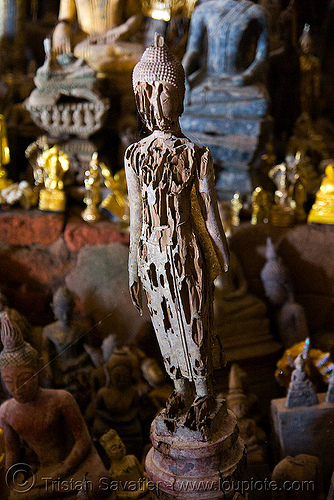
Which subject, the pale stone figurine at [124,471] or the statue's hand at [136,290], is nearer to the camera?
the statue's hand at [136,290]

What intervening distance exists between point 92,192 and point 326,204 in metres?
2.00

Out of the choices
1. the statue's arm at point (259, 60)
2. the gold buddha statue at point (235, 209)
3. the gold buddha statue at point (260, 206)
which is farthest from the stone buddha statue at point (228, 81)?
the gold buddha statue at point (235, 209)

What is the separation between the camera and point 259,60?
550 cm

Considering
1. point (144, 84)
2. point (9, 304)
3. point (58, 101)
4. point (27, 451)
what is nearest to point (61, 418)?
point (27, 451)

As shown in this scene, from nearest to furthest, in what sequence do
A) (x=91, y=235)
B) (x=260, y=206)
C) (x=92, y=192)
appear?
(x=91, y=235) < (x=92, y=192) < (x=260, y=206)

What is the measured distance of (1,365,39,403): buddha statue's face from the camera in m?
2.76

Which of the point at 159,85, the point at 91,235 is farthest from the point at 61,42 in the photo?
the point at 159,85

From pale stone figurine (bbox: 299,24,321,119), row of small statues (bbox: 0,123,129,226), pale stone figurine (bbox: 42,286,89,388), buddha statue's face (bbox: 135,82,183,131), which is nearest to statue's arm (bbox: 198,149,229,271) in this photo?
buddha statue's face (bbox: 135,82,183,131)

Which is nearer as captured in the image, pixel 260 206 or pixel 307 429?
pixel 307 429

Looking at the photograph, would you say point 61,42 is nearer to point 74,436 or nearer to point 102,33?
point 102,33

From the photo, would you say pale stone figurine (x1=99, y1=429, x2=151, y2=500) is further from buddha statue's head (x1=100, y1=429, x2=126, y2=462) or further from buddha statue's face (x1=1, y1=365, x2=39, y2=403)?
buddha statue's face (x1=1, y1=365, x2=39, y2=403)

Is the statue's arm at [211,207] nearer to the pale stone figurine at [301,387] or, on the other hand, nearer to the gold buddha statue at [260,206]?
the pale stone figurine at [301,387]

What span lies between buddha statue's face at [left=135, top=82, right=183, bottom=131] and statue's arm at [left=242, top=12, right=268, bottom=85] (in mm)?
3184

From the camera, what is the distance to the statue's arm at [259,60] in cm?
538
